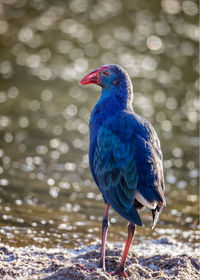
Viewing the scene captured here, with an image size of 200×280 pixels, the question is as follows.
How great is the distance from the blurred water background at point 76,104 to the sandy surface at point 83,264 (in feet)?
2.28

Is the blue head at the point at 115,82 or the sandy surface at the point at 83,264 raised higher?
the blue head at the point at 115,82

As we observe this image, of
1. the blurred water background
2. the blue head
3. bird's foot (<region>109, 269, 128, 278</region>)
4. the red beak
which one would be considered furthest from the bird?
the blurred water background

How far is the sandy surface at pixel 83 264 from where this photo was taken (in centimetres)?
494

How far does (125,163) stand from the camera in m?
5.04

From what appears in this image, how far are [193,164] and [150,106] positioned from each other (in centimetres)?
335

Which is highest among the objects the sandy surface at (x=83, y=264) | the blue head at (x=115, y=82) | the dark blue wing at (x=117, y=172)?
the blue head at (x=115, y=82)

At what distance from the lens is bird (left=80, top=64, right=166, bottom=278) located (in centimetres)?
497

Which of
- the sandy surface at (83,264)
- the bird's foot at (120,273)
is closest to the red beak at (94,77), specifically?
the sandy surface at (83,264)

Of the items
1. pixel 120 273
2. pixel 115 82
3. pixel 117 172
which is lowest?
pixel 120 273

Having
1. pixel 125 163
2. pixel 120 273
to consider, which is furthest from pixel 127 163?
pixel 120 273

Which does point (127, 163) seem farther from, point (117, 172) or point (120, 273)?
point (120, 273)

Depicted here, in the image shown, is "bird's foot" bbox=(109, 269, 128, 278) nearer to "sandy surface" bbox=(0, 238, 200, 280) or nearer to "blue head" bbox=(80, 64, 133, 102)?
"sandy surface" bbox=(0, 238, 200, 280)

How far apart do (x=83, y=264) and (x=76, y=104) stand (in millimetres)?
8300

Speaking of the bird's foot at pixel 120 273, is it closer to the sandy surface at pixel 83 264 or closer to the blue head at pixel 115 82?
the sandy surface at pixel 83 264
